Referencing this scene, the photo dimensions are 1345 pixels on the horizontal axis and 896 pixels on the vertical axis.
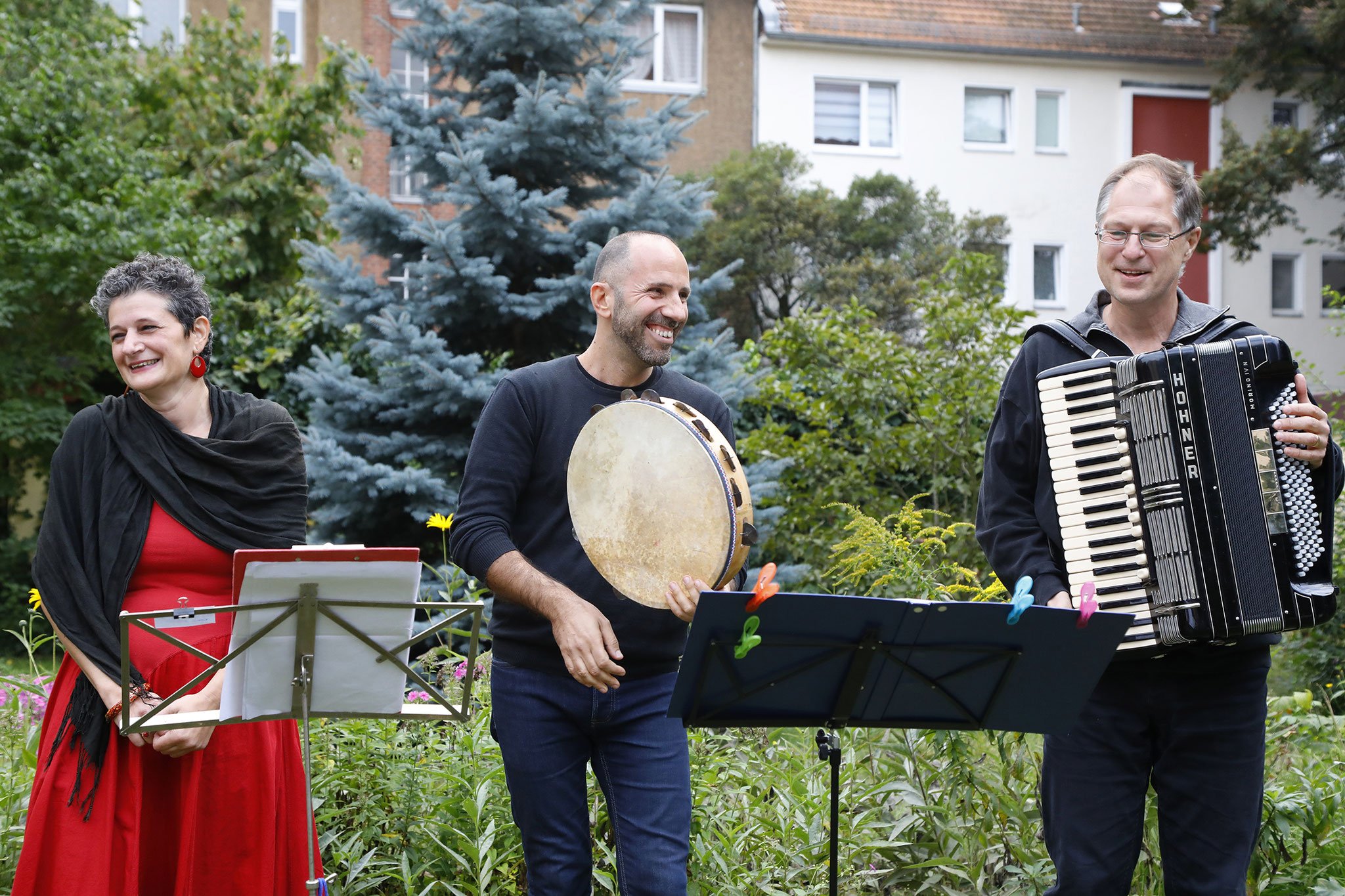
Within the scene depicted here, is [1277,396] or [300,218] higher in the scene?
[300,218]

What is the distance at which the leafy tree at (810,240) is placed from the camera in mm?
18234

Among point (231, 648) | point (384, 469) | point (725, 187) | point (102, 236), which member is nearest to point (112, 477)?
point (231, 648)

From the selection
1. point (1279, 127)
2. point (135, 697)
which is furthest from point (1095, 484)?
point (1279, 127)

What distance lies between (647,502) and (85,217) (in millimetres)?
9357

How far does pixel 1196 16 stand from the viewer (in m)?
22.3

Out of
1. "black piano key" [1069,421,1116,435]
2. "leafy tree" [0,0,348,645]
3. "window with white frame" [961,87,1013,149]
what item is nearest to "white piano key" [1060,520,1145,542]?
"black piano key" [1069,421,1116,435]

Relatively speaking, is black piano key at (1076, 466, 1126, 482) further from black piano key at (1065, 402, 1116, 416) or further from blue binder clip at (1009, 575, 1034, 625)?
blue binder clip at (1009, 575, 1034, 625)

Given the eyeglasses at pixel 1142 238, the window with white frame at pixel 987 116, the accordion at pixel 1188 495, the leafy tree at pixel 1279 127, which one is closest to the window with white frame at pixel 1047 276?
the window with white frame at pixel 987 116

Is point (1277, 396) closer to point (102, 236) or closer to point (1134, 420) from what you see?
point (1134, 420)

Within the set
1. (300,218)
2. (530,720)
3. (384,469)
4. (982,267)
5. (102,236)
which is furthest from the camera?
(300,218)

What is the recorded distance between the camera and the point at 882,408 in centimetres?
803

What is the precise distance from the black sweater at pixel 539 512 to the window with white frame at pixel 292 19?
62.9 feet

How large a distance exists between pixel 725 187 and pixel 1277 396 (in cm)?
1661

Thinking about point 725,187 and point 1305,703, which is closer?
point 1305,703
